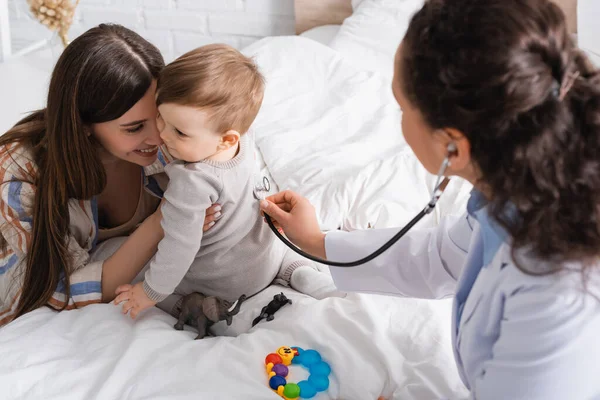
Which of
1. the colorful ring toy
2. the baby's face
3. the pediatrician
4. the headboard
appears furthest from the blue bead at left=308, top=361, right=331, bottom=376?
the headboard

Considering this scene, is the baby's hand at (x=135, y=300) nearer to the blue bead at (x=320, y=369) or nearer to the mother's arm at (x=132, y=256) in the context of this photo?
the mother's arm at (x=132, y=256)

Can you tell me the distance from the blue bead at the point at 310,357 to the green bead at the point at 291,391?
56 millimetres

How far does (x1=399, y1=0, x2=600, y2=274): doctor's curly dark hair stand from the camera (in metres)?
0.71

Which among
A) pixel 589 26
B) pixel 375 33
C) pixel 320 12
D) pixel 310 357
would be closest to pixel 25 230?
pixel 310 357

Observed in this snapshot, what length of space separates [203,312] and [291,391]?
29cm

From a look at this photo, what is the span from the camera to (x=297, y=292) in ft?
4.43

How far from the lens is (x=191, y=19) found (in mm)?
3053

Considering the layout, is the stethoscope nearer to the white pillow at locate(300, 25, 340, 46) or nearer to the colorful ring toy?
the colorful ring toy

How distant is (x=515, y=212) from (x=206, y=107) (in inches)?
22.2

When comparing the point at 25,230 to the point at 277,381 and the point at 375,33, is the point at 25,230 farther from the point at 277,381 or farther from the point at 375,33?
the point at 375,33

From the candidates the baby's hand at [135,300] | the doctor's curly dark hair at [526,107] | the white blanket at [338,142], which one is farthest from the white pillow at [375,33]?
the doctor's curly dark hair at [526,107]

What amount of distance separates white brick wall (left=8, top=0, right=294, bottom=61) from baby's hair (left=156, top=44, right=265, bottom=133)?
1871 millimetres

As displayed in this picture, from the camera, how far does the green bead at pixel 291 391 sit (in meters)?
1.05

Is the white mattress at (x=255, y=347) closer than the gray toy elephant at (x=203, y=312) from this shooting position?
Yes
